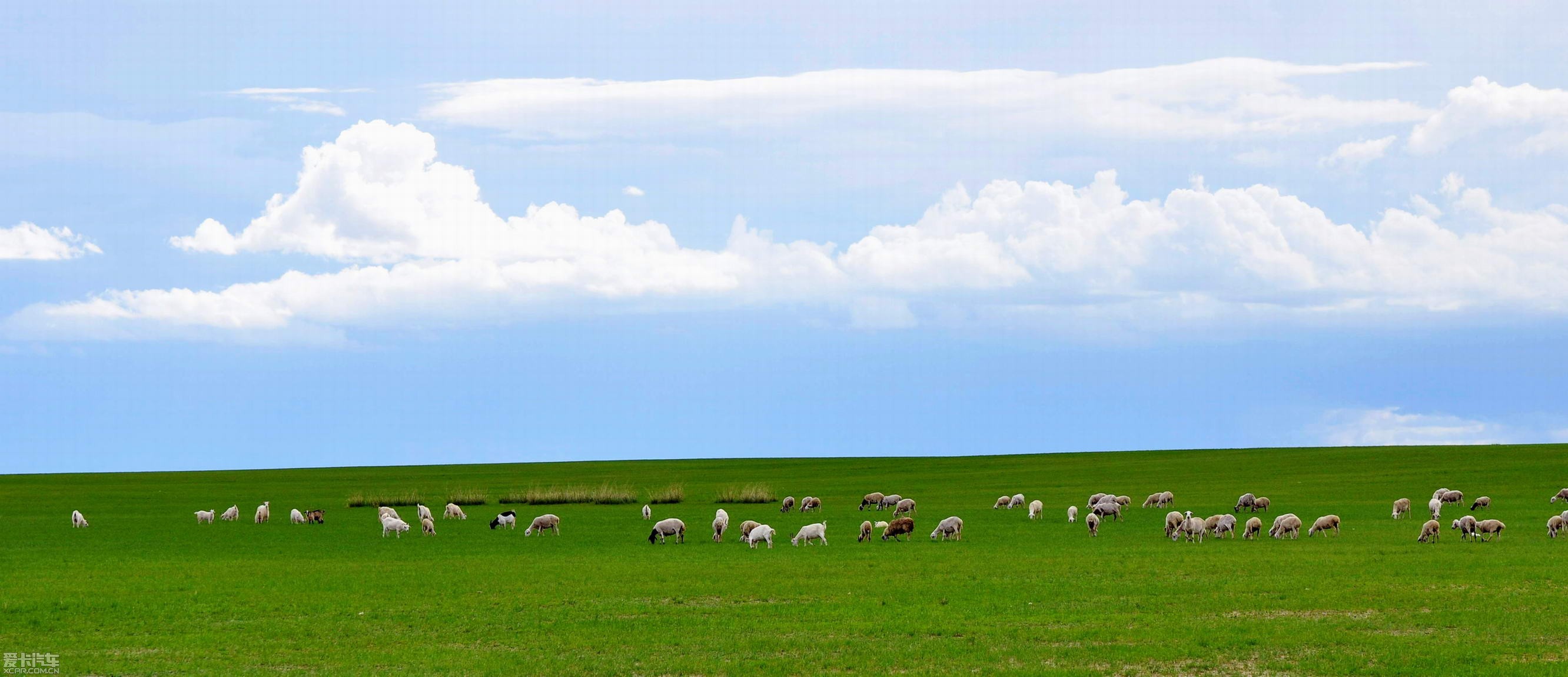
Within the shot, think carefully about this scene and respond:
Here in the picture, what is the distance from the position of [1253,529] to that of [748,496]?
30630mm

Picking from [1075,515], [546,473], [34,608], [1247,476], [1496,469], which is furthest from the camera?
[546,473]

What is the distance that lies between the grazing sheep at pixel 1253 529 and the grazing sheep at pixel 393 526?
25858mm

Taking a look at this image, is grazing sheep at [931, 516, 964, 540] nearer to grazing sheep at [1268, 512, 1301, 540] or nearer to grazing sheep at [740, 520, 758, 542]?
grazing sheep at [740, 520, 758, 542]

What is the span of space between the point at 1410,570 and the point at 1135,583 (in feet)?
21.4

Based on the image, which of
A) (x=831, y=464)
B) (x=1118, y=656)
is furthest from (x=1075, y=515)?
(x=831, y=464)

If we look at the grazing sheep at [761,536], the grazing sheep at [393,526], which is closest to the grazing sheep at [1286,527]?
the grazing sheep at [761,536]

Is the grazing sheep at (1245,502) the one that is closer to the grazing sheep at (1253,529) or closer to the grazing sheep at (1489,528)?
the grazing sheep at (1253,529)

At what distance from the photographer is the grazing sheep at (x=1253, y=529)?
1426 inches

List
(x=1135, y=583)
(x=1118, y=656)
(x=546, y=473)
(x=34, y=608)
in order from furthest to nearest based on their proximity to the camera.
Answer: (x=546, y=473), (x=1135, y=583), (x=34, y=608), (x=1118, y=656)

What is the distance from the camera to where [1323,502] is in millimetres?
55750

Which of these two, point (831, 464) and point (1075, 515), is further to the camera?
point (831, 464)

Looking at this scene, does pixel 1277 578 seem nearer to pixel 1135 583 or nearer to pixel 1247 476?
pixel 1135 583

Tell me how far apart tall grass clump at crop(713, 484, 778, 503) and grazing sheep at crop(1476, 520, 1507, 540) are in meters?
33.9

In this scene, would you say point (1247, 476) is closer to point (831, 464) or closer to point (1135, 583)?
point (831, 464)
